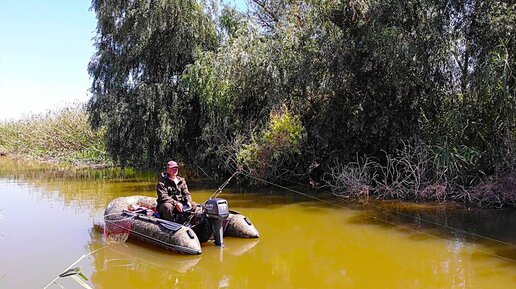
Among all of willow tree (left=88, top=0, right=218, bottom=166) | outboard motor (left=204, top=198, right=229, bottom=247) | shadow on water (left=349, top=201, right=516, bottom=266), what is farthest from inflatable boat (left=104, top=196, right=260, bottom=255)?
willow tree (left=88, top=0, right=218, bottom=166)

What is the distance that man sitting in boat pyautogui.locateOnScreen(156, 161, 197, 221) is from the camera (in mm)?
8086

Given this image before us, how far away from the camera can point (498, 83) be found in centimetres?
1009

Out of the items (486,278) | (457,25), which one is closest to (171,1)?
(457,25)

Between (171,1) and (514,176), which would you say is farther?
(171,1)

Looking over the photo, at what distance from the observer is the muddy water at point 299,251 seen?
21.0 feet

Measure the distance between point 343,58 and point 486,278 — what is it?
7.16 m

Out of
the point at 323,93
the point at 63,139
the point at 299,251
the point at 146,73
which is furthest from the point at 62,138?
the point at 299,251

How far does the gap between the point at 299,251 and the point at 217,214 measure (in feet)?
4.79

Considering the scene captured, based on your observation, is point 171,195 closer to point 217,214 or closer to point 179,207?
point 179,207

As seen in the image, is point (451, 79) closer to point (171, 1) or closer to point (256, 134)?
point (256, 134)

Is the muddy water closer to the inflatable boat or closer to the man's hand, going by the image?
the inflatable boat

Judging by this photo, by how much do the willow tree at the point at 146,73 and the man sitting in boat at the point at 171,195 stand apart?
7.39 m

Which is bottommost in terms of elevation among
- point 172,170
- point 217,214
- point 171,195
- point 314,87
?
point 217,214

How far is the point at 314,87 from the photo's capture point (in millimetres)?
12938
